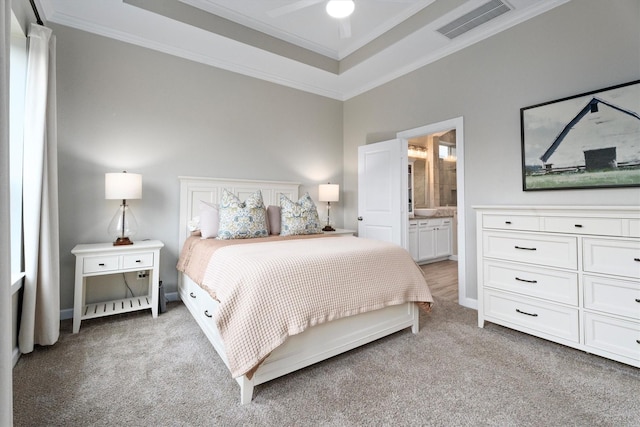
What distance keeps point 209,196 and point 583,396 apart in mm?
3567

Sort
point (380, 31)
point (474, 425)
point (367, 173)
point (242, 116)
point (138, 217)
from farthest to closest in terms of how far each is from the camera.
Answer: point (367, 173), point (242, 116), point (380, 31), point (138, 217), point (474, 425)

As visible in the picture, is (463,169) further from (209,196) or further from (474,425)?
(209,196)

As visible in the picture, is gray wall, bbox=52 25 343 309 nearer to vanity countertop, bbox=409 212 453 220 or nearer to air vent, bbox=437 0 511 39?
air vent, bbox=437 0 511 39

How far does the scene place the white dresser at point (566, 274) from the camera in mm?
1821

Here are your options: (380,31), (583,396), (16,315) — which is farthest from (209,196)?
(583,396)

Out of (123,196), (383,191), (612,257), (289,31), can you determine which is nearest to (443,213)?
(383,191)

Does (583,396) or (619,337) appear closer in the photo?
(583,396)

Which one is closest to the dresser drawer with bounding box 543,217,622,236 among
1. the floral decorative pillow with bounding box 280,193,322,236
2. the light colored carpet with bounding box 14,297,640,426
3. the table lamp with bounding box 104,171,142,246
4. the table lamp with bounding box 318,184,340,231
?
the light colored carpet with bounding box 14,297,640,426

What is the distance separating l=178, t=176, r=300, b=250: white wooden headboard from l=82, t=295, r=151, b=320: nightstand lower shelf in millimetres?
669

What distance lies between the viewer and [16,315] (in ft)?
6.68

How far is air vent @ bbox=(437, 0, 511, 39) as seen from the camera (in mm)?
2578

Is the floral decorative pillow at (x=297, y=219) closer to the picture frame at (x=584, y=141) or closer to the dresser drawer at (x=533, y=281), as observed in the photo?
the dresser drawer at (x=533, y=281)

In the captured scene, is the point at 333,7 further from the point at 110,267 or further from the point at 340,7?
the point at 110,267

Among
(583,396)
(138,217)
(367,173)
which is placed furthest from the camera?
(367,173)
